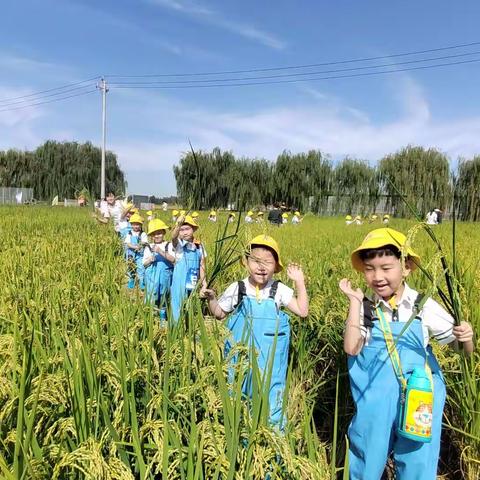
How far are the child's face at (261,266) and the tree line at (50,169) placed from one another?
44913 mm

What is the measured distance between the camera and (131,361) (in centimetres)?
161

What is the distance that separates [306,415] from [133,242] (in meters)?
5.23

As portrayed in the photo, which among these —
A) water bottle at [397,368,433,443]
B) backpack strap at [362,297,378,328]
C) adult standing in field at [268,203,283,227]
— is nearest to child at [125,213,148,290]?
backpack strap at [362,297,378,328]

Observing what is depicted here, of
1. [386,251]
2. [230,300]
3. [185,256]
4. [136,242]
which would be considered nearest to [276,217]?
[136,242]

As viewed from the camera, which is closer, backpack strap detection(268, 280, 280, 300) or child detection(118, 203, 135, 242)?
backpack strap detection(268, 280, 280, 300)

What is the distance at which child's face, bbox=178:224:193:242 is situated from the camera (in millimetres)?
4656

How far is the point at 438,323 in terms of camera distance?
1.90 meters

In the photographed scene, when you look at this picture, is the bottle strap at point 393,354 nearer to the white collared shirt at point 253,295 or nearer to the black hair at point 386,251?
the black hair at point 386,251

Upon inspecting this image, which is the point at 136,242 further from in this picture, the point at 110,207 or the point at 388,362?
the point at 388,362

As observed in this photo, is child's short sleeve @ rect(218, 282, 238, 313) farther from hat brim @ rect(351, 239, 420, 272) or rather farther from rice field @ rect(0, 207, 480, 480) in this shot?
hat brim @ rect(351, 239, 420, 272)

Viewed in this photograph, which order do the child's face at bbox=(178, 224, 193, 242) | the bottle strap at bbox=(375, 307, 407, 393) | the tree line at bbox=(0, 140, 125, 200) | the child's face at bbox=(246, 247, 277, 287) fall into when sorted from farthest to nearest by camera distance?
the tree line at bbox=(0, 140, 125, 200), the child's face at bbox=(178, 224, 193, 242), the child's face at bbox=(246, 247, 277, 287), the bottle strap at bbox=(375, 307, 407, 393)

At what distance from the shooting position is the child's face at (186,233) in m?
4.66

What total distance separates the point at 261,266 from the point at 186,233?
2308mm

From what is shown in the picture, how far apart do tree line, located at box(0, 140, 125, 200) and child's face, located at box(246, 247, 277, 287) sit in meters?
44.9
